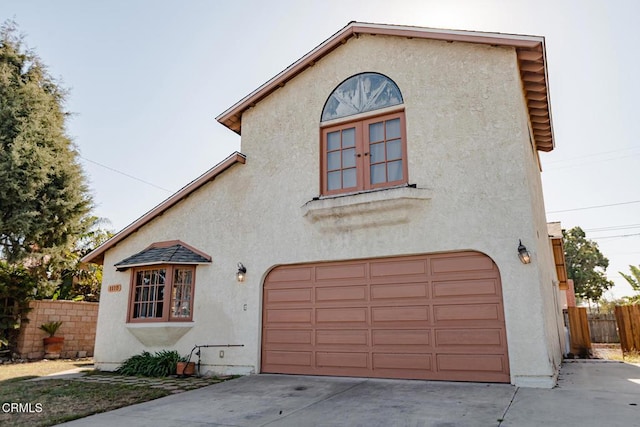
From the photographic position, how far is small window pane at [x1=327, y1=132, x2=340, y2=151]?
33.2ft

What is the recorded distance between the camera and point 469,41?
29.1 ft

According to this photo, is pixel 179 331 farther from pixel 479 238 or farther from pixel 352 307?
pixel 479 238

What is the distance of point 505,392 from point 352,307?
11.0 feet

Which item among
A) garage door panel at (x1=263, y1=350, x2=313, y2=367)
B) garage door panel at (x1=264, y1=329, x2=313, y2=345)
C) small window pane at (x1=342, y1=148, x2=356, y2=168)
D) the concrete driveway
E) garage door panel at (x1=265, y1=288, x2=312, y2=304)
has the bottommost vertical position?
the concrete driveway

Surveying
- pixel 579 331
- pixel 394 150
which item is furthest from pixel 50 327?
pixel 579 331

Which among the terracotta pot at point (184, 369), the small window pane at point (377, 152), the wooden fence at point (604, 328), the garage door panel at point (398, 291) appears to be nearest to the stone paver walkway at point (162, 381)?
the terracotta pot at point (184, 369)

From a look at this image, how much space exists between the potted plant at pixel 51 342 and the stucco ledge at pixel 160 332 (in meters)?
6.39

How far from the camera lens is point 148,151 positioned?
51.9ft

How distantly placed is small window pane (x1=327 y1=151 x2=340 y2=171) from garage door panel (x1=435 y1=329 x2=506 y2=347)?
4.23 m

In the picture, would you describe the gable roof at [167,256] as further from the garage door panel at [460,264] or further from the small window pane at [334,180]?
the garage door panel at [460,264]

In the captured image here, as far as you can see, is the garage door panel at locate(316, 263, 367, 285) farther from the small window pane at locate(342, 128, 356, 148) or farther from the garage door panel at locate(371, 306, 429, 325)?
the small window pane at locate(342, 128, 356, 148)

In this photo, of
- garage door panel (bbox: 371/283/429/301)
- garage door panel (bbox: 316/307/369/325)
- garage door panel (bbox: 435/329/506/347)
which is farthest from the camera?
garage door panel (bbox: 316/307/369/325)

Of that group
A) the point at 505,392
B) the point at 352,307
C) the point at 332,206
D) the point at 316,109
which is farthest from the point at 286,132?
the point at 505,392

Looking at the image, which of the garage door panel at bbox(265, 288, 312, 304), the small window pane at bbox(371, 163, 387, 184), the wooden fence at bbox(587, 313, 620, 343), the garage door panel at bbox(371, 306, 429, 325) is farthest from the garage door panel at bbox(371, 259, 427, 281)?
the wooden fence at bbox(587, 313, 620, 343)
